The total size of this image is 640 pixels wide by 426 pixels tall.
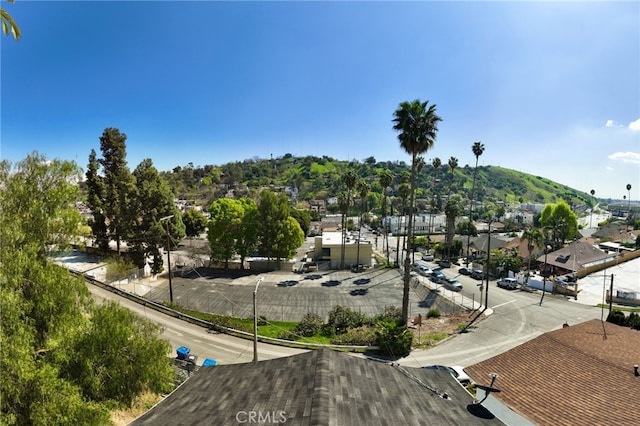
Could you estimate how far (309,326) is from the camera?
29.9 m

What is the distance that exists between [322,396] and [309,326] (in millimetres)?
21758

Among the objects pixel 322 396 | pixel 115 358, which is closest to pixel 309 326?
pixel 115 358

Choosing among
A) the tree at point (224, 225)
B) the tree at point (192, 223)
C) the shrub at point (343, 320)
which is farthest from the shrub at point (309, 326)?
the tree at point (192, 223)

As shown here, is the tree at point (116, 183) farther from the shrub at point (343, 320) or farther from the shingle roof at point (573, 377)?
the shingle roof at point (573, 377)

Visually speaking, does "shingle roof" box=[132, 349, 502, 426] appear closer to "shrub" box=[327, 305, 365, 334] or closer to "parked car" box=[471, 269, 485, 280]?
"shrub" box=[327, 305, 365, 334]

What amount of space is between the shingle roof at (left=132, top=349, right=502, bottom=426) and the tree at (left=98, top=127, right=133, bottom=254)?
36298 millimetres

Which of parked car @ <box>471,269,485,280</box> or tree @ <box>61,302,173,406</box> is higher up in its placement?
tree @ <box>61,302,173,406</box>

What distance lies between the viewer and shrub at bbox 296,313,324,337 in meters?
29.5

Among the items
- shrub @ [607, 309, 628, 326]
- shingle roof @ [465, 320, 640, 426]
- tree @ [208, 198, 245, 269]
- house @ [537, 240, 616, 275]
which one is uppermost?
tree @ [208, 198, 245, 269]

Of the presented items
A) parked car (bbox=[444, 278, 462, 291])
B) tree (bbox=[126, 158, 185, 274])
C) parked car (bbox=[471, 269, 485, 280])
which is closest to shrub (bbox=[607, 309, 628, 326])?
parked car (bbox=[444, 278, 462, 291])

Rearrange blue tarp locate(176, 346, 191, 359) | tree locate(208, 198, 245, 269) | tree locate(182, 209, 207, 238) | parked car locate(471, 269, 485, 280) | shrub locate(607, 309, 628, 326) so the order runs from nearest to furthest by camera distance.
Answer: blue tarp locate(176, 346, 191, 359)
shrub locate(607, 309, 628, 326)
tree locate(208, 198, 245, 269)
parked car locate(471, 269, 485, 280)
tree locate(182, 209, 207, 238)

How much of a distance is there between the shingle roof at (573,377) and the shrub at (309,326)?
16892mm

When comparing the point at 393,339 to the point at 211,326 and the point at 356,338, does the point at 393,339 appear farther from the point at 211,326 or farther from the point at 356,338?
the point at 211,326

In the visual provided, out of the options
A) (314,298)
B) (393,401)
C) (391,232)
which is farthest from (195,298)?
(391,232)
